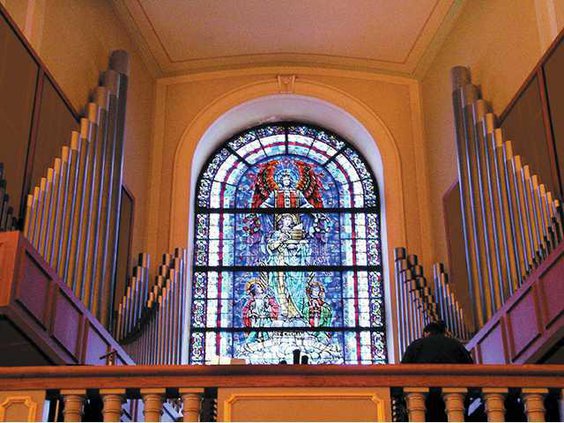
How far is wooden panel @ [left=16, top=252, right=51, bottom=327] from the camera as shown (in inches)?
300

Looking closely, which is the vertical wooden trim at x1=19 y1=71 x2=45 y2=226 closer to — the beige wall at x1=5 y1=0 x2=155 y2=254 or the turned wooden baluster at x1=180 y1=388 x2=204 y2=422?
the beige wall at x1=5 y1=0 x2=155 y2=254

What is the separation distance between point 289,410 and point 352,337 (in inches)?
283

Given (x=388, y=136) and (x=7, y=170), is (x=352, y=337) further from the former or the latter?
(x=7, y=170)

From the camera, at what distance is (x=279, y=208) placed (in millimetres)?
14234

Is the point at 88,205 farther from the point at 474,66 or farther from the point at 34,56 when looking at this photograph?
the point at 474,66

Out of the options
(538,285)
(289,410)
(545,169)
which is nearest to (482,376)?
(289,410)

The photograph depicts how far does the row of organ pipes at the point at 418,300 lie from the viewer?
11.5 m

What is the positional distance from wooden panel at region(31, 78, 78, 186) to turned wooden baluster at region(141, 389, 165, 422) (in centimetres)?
354

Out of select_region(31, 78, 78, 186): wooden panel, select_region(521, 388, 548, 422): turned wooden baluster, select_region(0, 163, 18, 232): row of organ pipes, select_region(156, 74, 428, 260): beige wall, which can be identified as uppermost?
select_region(156, 74, 428, 260): beige wall

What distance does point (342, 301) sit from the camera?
13.6m

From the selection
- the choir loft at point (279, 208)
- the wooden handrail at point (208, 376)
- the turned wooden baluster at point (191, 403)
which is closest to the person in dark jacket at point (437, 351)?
the choir loft at point (279, 208)

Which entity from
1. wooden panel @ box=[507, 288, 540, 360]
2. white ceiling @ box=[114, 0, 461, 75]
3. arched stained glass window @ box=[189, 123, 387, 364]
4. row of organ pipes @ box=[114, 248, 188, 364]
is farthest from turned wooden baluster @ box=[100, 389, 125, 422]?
white ceiling @ box=[114, 0, 461, 75]

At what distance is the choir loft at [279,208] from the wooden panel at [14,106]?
0.08ft

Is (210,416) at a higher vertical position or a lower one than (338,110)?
lower
